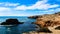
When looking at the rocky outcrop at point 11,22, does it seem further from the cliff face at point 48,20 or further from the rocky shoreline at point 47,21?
the cliff face at point 48,20

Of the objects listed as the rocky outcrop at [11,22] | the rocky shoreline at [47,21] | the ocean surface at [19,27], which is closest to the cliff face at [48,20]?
the rocky shoreline at [47,21]

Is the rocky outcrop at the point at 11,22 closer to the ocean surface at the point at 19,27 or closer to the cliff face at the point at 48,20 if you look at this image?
the ocean surface at the point at 19,27

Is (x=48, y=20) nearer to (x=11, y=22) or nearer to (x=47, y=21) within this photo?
(x=47, y=21)

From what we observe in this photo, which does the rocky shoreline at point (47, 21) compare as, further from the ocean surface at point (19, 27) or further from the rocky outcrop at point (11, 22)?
the rocky outcrop at point (11, 22)

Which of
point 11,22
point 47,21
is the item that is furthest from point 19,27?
point 47,21

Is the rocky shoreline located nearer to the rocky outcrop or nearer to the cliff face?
the cliff face

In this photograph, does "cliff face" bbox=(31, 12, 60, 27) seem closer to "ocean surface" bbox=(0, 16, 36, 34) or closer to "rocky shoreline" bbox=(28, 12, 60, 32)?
"rocky shoreline" bbox=(28, 12, 60, 32)

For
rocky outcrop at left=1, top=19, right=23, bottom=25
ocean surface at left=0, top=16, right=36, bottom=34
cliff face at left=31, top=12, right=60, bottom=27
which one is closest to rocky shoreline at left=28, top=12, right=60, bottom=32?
cliff face at left=31, top=12, right=60, bottom=27

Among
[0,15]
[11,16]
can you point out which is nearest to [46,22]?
[11,16]

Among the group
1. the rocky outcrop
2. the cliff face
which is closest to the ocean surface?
the rocky outcrop

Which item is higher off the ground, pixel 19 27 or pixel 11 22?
pixel 11 22

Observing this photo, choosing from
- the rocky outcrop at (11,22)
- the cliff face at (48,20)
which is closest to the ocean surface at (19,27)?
the rocky outcrop at (11,22)

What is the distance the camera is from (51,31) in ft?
11.1

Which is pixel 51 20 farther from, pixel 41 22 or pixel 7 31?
pixel 7 31
